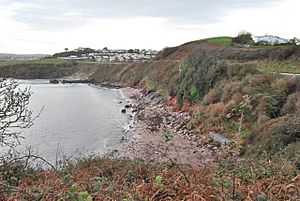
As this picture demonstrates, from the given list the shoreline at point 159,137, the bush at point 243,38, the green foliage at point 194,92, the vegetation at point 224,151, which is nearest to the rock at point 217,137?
the vegetation at point 224,151

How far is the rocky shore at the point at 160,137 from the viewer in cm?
1848

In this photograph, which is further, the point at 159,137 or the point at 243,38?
the point at 243,38

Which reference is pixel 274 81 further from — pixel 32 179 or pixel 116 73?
pixel 116 73

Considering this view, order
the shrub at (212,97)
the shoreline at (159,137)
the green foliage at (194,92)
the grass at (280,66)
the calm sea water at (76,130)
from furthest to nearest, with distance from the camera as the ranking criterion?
the green foliage at (194,92) → the grass at (280,66) → the shrub at (212,97) → the calm sea water at (76,130) → the shoreline at (159,137)

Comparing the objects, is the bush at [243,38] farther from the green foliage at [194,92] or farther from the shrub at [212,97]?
the shrub at [212,97]

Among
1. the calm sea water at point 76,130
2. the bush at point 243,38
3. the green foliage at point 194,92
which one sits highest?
the bush at point 243,38

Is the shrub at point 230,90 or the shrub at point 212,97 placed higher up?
the shrub at point 230,90

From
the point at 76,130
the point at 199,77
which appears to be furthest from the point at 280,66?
the point at 76,130

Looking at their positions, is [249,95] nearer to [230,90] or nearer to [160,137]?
[230,90]

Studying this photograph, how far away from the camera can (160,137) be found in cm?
2438

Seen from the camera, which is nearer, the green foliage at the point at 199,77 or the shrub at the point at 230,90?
the shrub at the point at 230,90

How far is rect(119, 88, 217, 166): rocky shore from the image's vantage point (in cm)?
1848

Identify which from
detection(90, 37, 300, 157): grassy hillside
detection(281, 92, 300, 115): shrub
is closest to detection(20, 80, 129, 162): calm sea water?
detection(90, 37, 300, 157): grassy hillside

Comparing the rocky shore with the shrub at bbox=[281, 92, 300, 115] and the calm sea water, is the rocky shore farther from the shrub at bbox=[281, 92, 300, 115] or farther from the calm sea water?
the shrub at bbox=[281, 92, 300, 115]
